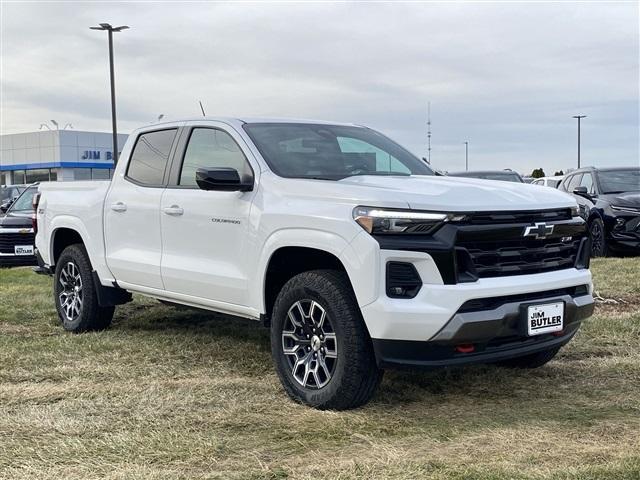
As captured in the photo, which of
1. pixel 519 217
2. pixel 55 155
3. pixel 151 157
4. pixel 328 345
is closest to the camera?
pixel 519 217

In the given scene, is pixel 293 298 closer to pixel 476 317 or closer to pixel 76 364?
pixel 476 317

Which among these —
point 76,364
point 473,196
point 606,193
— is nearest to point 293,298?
point 473,196

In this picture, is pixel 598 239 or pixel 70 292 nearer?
pixel 70 292

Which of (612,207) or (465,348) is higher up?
(612,207)

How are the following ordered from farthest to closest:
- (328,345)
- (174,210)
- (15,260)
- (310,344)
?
(15,260) → (174,210) → (310,344) → (328,345)

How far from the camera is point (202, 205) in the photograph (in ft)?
18.3

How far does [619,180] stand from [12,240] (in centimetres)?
1030

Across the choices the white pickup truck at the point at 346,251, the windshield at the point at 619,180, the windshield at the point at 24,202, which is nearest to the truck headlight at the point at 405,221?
the white pickup truck at the point at 346,251

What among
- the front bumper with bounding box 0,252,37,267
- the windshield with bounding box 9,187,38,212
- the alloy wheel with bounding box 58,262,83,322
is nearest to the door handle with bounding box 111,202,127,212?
the alloy wheel with bounding box 58,262,83,322

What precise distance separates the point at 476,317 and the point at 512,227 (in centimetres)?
58

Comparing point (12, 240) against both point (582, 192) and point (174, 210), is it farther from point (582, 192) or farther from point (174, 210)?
point (582, 192)

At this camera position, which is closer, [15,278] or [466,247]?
[466,247]

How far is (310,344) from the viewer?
477 centimetres

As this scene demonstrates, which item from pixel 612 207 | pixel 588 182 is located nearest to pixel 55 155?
pixel 588 182
